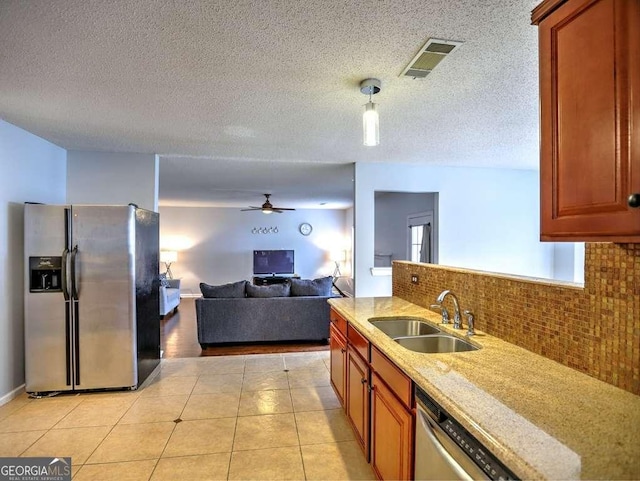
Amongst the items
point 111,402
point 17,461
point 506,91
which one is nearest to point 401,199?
point 506,91

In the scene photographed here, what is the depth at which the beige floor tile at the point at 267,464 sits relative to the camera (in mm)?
2049

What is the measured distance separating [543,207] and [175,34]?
1.75 meters

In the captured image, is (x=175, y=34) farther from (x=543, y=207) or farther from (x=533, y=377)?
(x=533, y=377)

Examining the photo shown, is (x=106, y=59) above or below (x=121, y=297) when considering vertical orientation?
above

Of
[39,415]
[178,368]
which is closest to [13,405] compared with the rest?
[39,415]

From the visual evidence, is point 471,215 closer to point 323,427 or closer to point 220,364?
point 323,427

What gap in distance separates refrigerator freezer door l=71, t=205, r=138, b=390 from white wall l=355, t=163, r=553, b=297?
2562mm

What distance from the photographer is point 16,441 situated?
93.3 inches

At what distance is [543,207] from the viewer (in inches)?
46.5

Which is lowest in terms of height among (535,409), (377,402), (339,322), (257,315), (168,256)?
(257,315)

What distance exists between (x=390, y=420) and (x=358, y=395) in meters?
0.55

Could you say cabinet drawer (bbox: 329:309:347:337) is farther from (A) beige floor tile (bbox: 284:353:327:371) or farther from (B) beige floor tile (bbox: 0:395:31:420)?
(B) beige floor tile (bbox: 0:395:31:420)

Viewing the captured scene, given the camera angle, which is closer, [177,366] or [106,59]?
[106,59]

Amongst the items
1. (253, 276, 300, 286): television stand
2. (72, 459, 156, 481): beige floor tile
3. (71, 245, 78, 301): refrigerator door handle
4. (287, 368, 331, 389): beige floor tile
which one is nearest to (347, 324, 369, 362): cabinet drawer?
(287, 368, 331, 389): beige floor tile
